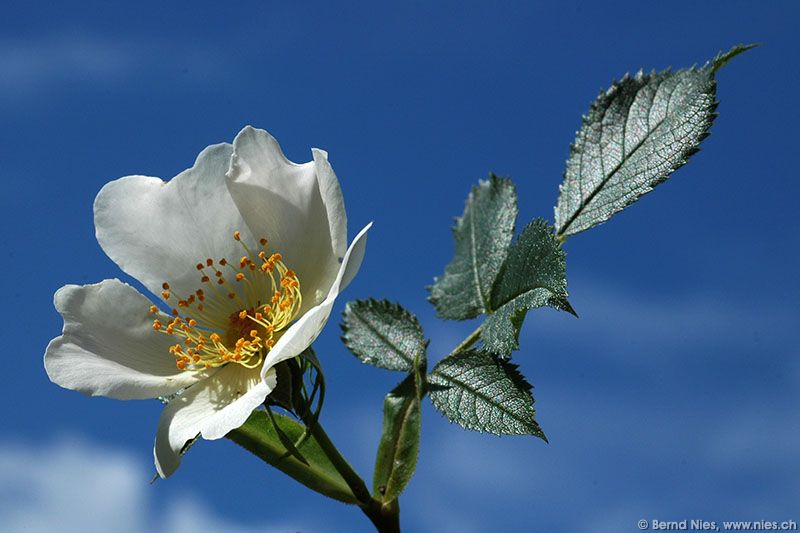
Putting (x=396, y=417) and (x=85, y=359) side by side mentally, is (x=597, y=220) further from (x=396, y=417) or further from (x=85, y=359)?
(x=85, y=359)

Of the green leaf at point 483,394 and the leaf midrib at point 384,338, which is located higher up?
the leaf midrib at point 384,338

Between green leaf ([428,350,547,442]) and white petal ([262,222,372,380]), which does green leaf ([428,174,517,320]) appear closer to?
green leaf ([428,350,547,442])

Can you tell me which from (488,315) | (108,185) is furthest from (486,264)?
(108,185)

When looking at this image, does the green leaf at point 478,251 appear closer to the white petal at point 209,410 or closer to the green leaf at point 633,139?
the green leaf at point 633,139

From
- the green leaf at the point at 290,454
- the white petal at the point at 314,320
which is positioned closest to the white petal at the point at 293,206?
the white petal at the point at 314,320

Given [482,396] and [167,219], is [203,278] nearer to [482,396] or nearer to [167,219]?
[167,219]

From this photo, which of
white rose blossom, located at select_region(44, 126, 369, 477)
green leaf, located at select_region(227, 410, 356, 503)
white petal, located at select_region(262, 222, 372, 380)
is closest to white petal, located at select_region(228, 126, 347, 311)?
white rose blossom, located at select_region(44, 126, 369, 477)
